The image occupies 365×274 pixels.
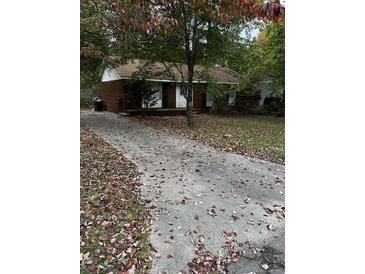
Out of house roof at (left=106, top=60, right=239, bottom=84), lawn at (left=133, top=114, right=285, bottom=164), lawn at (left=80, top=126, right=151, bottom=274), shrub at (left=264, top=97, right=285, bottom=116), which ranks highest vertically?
house roof at (left=106, top=60, right=239, bottom=84)

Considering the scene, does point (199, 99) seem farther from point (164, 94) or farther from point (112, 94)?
point (112, 94)

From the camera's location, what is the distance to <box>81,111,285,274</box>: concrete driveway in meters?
2.93

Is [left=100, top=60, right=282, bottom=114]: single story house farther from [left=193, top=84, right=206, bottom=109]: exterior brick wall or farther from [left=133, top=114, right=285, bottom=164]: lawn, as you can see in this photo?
[left=133, top=114, right=285, bottom=164]: lawn

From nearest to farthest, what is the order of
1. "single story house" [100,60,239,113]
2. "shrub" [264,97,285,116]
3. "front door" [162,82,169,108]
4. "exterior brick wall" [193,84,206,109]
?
"single story house" [100,60,239,113] < "front door" [162,82,169,108] < "shrub" [264,97,285,116] < "exterior brick wall" [193,84,206,109]

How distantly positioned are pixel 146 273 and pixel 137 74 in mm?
11812

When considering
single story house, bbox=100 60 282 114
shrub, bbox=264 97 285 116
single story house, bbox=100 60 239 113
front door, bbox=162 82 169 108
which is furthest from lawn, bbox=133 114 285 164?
shrub, bbox=264 97 285 116

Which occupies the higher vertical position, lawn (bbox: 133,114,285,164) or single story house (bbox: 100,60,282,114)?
single story house (bbox: 100,60,282,114)

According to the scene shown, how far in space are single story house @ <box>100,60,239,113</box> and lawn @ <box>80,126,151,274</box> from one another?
885cm

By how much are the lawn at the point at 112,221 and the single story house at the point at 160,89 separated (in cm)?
885

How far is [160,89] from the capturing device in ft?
54.2

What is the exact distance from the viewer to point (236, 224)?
11.0 feet

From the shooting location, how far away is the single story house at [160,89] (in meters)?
15.0
